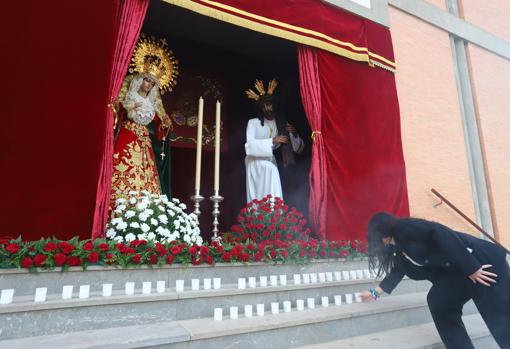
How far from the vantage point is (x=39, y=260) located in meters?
2.11

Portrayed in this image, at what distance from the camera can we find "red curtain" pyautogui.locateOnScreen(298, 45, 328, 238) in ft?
13.6

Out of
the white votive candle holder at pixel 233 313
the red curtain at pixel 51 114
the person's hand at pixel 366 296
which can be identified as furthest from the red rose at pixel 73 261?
the person's hand at pixel 366 296

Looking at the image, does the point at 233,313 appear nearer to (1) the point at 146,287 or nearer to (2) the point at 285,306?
(2) the point at 285,306

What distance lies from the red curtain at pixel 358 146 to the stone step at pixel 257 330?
4.45 feet

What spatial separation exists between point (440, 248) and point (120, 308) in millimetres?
2040

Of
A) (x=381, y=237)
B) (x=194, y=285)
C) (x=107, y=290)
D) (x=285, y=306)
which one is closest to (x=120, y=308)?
(x=107, y=290)

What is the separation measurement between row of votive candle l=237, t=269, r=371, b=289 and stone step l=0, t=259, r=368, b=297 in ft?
0.31

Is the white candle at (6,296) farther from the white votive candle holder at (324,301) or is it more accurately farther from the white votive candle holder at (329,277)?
the white votive candle holder at (329,277)

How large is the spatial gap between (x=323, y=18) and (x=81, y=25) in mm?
3067

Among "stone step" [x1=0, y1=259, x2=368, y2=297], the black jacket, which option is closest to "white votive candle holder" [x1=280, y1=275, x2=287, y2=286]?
"stone step" [x1=0, y1=259, x2=368, y2=297]

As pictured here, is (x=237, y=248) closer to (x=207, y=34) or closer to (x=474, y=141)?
(x=207, y=34)

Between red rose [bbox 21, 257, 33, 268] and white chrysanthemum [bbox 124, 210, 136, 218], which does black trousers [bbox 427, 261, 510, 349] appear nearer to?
white chrysanthemum [bbox 124, 210, 136, 218]

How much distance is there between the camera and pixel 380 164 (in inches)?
189

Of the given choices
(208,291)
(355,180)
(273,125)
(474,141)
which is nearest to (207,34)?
(273,125)
